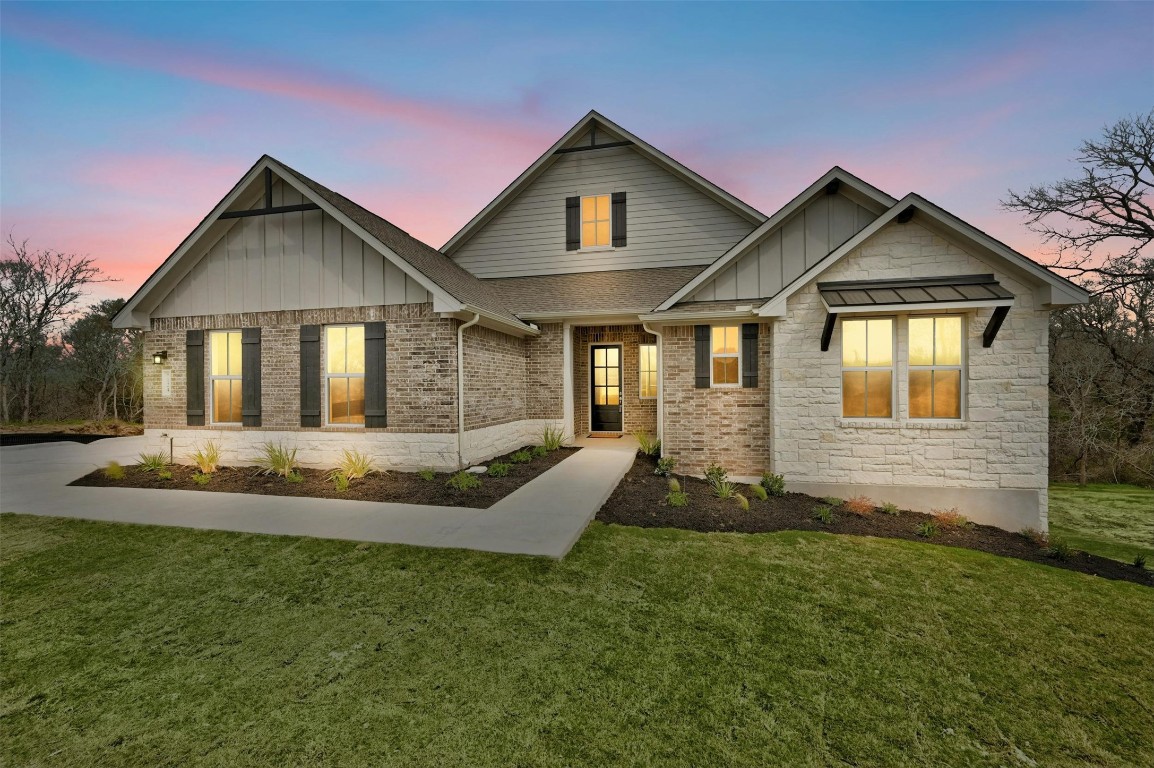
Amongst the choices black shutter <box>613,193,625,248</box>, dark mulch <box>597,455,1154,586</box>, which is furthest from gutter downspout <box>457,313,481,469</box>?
black shutter <box>613,193,625,248</box>

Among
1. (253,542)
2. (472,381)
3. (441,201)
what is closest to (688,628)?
(253,542)

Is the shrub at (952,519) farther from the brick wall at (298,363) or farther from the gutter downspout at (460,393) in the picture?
the brick wall at (298,363)

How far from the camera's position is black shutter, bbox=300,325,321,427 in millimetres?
8719

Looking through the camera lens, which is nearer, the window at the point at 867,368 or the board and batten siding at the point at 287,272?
the window at the point at 867,368

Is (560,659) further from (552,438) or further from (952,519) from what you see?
(552,438)

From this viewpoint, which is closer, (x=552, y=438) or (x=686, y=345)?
(x=686, y=345)

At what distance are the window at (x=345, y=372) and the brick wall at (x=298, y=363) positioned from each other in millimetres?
254

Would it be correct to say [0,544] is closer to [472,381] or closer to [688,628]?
[472,381]

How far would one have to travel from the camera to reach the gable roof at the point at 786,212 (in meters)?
8.16

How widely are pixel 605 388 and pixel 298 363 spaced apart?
7.34 metres

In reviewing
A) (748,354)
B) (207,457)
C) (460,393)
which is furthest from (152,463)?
(748,354)

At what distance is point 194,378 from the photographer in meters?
9.40

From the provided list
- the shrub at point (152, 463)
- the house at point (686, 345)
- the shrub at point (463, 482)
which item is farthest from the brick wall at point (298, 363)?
the shrub at point (463, 482)

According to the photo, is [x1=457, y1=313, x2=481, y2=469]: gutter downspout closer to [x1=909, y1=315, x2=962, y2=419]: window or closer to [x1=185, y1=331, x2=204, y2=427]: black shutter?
[x1=185, y1=331, x2=204, y2=427]: black shutter
